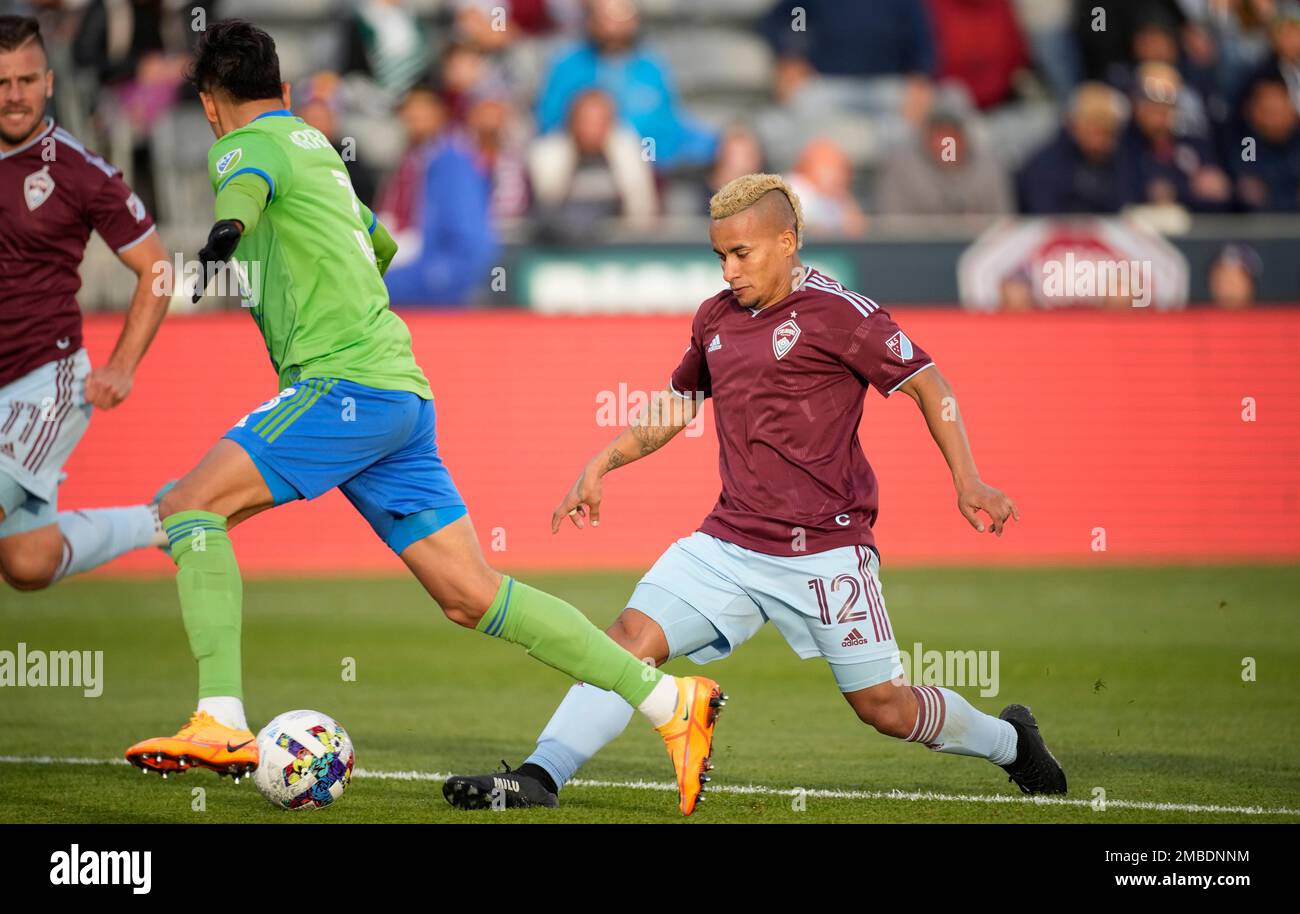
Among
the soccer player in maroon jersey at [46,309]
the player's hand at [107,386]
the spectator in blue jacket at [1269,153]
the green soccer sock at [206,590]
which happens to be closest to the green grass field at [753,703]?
the green soccer sock at [206,590]

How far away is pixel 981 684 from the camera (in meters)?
8.72

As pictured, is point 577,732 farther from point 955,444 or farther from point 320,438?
point 955,444

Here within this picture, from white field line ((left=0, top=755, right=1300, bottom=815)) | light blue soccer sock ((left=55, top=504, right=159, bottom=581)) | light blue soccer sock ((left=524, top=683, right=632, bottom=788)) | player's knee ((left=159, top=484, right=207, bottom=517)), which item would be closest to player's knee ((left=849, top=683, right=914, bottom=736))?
white field line ((left=0, top=755, right=1300, bottom=815))

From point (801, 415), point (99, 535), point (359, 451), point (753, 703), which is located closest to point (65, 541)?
point (99, 535)

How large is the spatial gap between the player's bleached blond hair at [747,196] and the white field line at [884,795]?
1.80 m

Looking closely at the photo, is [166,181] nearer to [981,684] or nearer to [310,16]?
[310,16]

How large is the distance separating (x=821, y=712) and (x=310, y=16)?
36.4 ft

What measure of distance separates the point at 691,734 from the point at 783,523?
0.73m

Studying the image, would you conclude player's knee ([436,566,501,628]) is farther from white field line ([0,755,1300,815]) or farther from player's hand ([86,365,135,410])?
player's hand ([86,365,135,410])

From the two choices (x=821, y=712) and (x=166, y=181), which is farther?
(x=166, y=181)

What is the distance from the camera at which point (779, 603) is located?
579 cm

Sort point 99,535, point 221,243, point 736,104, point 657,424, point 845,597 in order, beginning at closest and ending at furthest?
point 221,243 → point 845,597 → point 657,424 → point 99,535 → point 736,104

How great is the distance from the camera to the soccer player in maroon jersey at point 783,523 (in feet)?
18.6

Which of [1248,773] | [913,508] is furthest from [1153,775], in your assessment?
[913,508]
